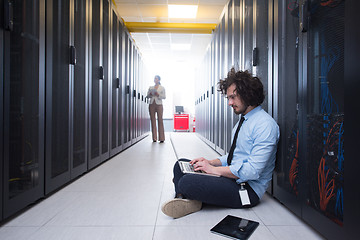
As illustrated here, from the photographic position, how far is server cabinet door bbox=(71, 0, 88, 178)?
236 centimetres

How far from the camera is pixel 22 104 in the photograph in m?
1.54

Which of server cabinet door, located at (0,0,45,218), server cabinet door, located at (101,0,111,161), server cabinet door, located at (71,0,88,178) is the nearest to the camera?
server cabinet door, located at (0,0,45,218)

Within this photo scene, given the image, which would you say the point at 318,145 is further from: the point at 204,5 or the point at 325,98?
the point at 204,5

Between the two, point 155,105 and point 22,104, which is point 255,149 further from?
point 155,105

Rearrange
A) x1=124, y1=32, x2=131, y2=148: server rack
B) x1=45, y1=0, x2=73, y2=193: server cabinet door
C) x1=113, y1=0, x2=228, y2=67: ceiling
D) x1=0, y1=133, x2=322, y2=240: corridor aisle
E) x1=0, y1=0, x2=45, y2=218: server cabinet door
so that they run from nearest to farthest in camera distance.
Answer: x1=0, y1=133, x2=322, y2=240: corridor aisle, x1=0, y1=0, x2=45, y2=218: server cabinet door, x1=45, y1=0, x2=73, y2=193: server cabinet door, x1=124, y1=32, x2=131, y2=148: server rack, x1=113, y1=0, x2=228, y2=67: ceiling

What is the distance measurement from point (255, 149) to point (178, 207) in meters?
0.58

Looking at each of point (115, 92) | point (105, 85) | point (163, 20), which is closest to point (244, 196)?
point (105, 85)

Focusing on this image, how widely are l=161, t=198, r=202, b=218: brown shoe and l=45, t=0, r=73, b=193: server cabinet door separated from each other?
990mm

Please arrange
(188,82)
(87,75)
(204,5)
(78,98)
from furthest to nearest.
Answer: (188,82)
(204,5)
(87,75)
(78,98)

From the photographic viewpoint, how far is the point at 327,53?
1.20 meters

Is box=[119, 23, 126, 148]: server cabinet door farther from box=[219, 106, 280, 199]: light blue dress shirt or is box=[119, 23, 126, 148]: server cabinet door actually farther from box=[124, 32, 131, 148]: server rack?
box=[219, 106, 280, 199]: light blue dress shirt

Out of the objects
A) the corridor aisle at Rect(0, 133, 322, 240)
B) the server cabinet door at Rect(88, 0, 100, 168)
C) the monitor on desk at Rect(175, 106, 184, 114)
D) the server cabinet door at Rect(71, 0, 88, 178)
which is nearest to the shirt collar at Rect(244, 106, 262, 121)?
the corridor aisle at Rect(0, 133, 322, 240)

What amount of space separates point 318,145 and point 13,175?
170 centimetres

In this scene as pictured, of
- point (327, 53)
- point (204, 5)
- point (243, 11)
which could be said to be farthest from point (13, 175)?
point (204, 5)
